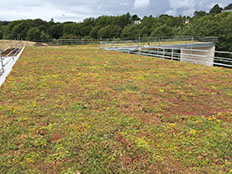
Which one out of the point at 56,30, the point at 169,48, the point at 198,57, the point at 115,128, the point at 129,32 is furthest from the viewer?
the point at 56,30

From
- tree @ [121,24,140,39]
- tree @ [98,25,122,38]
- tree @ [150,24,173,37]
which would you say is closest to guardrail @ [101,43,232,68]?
tree @ [150,24,173,37]

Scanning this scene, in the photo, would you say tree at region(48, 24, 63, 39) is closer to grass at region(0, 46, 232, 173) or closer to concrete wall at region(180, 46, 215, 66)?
concrete wall at region(180, 46, 215, 66)

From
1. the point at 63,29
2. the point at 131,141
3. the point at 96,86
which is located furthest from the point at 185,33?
the point at 131,141

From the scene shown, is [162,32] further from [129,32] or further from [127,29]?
[127,29]

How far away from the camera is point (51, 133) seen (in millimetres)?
3602

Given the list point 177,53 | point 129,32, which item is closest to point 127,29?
point 129,32

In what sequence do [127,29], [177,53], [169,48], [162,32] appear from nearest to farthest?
[177,53] < [169,48] < [162,32] < [127,29]

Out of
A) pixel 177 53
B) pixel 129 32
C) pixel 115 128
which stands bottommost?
pixel 115 128

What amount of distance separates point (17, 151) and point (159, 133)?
8.65 ft

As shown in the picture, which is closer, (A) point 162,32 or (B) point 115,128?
(B) point 115,128

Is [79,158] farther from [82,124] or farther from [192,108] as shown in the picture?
[192,108]

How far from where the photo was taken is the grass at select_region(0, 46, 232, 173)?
2809 mm

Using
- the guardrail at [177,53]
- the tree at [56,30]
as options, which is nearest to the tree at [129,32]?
the tree at [56,30]

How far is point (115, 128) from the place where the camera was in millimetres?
3783
